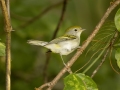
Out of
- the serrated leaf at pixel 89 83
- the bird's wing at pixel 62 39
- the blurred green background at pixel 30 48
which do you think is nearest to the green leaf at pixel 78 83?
the serrated leaf at pixel 89 83

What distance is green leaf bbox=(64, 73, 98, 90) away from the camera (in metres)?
1.81

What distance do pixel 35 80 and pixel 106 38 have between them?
2.43m

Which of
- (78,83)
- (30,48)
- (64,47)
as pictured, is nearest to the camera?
Answer: (78,83)

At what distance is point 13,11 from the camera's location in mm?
4234

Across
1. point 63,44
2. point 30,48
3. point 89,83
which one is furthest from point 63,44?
point 30,48

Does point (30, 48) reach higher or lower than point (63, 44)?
higher

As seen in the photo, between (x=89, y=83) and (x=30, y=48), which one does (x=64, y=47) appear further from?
(x=30, y=48)

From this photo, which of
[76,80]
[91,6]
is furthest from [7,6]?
[91,6]

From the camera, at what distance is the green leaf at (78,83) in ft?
5.94

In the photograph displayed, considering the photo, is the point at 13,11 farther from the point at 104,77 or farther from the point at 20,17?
the point at 104,77

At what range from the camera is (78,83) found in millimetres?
1845

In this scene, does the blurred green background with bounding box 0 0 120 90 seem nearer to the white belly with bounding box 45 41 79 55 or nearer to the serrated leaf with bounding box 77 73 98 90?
the white belly with bounding box 45 41 79 55

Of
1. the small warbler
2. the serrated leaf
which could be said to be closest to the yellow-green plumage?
the small warbler

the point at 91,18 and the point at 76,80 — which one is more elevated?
the point at 91,18
